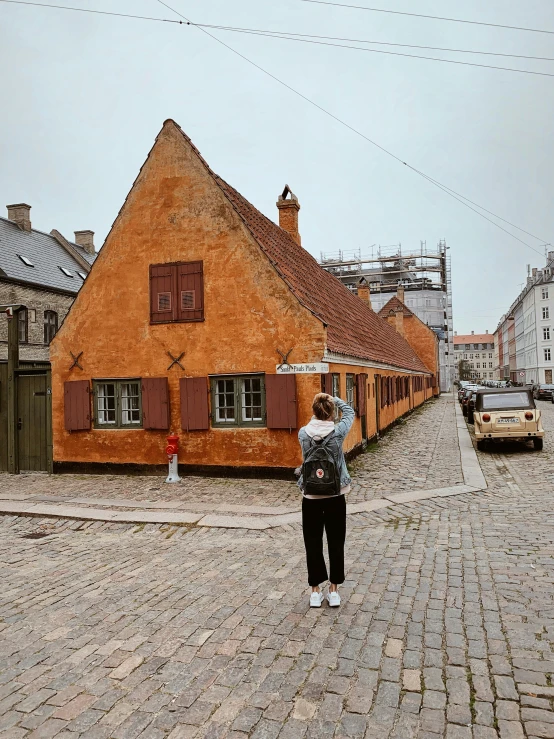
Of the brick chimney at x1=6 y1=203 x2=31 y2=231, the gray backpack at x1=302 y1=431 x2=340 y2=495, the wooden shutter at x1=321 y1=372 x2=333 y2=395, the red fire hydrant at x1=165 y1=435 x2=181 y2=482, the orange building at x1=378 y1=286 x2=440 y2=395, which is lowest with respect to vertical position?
the red fire hydrant at x1=165 y1=435 x2=181 y2=482

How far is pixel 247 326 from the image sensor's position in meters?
11.5

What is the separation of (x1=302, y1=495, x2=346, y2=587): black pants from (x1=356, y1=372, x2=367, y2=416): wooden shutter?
383 inches

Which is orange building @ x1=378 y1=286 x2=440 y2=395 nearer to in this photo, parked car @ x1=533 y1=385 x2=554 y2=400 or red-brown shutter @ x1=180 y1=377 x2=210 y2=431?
parked car @ x1=533 y1=385 x2=554 y2=400

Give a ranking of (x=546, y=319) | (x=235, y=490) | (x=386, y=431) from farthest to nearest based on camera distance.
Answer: (x=546, y=319) < (x=386, y=431) < (x=235, y=490)

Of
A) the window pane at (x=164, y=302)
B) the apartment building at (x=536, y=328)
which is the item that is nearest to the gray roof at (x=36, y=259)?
the window pane at (x=164, y=302)

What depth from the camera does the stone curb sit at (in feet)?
26.9

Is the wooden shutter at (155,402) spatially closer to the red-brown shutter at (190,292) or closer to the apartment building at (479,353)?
the red-brown shutter at (190,292)

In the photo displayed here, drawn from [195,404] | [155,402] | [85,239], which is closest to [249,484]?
[195,404]

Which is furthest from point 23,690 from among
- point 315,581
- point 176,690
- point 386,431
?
point 386,431

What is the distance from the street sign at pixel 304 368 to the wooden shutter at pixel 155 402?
279 cm

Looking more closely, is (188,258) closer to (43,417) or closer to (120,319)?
(120,319)

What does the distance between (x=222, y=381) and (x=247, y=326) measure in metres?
1.39

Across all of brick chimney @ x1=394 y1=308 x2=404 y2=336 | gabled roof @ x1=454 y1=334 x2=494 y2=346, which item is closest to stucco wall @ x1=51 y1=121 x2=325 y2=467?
brick chimney @ x1=394 y1=308 x2=404 y2=336

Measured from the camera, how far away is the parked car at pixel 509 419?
560 inches
